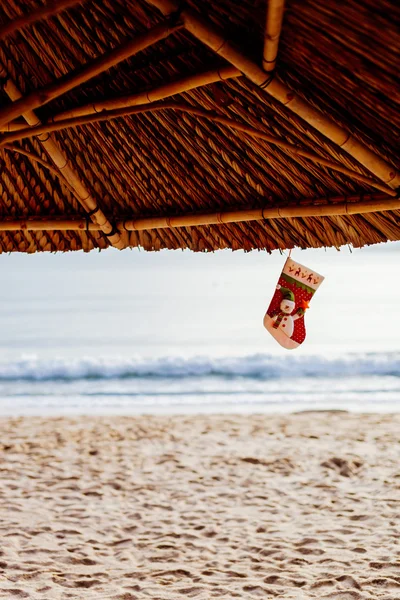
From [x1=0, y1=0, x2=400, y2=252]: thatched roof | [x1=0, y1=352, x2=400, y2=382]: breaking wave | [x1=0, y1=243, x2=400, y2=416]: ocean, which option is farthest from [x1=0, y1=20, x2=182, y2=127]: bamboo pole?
[x1=0, y1=352, x2=400, y2=382]: breaking wave

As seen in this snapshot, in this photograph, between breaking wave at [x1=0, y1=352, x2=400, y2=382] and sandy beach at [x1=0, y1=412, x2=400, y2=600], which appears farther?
breaking wave at [x1=0, y1=352, x2=400, y2=382]

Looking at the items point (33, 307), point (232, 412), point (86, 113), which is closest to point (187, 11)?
point (86, 113)

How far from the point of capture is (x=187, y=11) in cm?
129

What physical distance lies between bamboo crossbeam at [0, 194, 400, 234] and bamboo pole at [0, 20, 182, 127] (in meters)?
0.67

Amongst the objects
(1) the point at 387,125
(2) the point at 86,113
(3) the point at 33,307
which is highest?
(3) the point at 33,307

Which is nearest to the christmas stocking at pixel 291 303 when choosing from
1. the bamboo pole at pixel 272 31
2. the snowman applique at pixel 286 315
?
the snowman applique at pixel 286 315

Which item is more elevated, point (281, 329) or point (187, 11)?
point (187, 11)

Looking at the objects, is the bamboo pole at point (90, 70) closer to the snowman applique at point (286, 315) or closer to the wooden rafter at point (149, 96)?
the wooden rafter at point (149, 96)

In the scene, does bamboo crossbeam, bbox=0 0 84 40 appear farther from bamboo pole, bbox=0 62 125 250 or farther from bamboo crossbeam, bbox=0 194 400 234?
bamboo crossbeam, bbox=0 194 400 234

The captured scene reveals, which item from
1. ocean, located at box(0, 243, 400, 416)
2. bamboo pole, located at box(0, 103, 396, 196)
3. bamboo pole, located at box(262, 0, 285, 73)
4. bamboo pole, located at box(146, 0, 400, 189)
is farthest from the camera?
ocean, located at box(0, 243, 400, 416)

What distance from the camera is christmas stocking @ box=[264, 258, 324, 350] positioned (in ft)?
7.43

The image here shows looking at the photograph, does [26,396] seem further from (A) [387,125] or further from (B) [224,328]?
(A) [387,125]

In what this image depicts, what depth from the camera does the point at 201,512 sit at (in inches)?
148

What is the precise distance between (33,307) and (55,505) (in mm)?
10817
